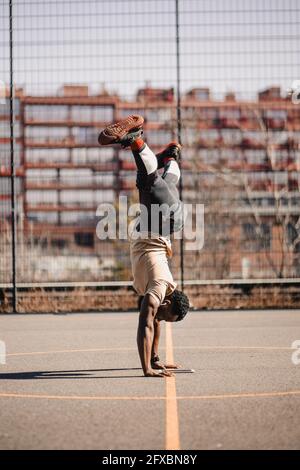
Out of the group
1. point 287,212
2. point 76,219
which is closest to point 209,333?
point 287,212

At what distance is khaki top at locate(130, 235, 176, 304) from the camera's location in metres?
8.05

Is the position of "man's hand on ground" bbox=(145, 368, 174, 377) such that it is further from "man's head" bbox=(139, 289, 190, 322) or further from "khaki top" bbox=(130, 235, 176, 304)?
"khaki top" bbox=(130, 235, 176, 304)

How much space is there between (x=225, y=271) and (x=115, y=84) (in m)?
3.90

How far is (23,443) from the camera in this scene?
527 cm

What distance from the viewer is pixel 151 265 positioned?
809 centimetres

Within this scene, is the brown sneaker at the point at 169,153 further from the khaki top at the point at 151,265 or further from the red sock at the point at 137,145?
the khaki top at the point at 151,265

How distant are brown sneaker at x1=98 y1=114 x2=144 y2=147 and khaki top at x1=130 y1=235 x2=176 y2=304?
0.93 meters

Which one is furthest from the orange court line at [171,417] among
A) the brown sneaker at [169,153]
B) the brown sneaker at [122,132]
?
the brown sneaker at [122,132]

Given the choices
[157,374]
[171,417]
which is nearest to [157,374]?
[157,374]

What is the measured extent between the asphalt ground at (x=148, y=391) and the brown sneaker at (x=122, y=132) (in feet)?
6.78

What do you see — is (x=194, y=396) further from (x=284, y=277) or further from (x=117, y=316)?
(x=284, y=277)

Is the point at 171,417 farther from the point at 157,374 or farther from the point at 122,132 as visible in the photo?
the point at 122,132

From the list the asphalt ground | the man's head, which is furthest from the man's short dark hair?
the asphalt ground

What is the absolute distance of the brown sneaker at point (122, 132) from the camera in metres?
7.76
